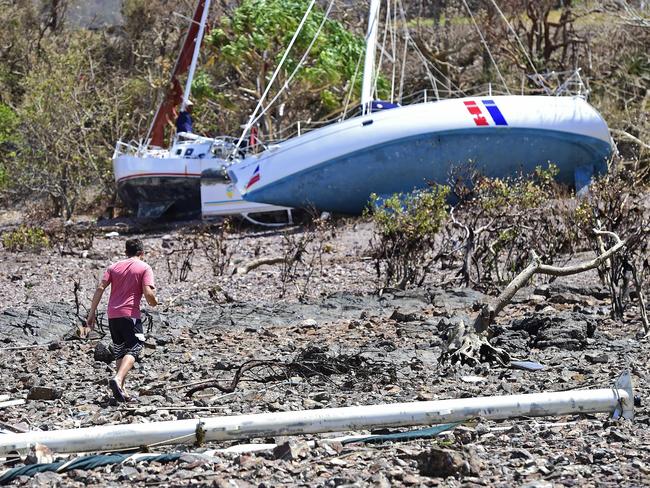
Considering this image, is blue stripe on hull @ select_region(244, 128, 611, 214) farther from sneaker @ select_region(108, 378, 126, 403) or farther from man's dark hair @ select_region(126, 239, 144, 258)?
sneaker @ select_region(108, 378, 126, 403)

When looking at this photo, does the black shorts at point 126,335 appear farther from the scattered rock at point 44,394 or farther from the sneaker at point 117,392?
the scattered rock at point 44,394

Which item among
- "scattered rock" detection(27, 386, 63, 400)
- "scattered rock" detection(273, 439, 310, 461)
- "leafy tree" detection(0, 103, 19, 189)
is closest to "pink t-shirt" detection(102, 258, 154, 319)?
"scattered rock" detection(27, 386, 63, 400)

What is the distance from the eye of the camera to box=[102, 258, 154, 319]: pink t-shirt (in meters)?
9.62

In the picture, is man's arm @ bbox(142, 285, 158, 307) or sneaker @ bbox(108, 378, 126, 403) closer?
sneaker @ bbox(108, 378, 126, 403)

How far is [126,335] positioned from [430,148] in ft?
59.3

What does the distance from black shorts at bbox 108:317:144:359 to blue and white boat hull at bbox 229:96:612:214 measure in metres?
17.4

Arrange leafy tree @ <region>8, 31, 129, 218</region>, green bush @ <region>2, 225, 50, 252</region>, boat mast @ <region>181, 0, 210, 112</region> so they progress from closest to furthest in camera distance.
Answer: green bush @ <region>2, 225, 50, 252</region>
boat mast @ <region>181, 0, 210, 112</region>
leafy tree @ <region>8, 31, 129, 218</region>

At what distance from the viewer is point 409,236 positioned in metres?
18.0

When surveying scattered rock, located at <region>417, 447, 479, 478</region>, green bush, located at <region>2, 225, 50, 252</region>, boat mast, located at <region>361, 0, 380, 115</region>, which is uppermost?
boat mast, located at <region>361, 0, 380, 115</region>

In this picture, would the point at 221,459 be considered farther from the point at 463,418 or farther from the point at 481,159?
the point at 481,159

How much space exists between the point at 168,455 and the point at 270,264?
1377cm

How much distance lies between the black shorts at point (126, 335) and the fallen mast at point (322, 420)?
2.01 m

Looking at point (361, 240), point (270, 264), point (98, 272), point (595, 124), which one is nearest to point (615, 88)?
point (595, 124)

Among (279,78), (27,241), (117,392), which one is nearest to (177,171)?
(279,78)
